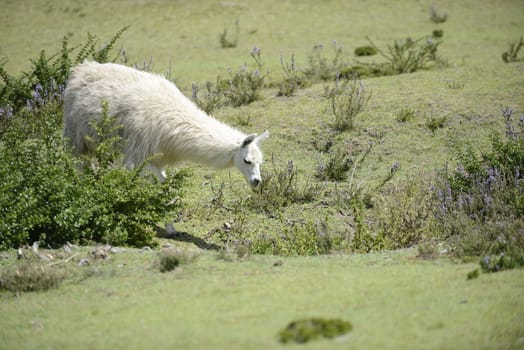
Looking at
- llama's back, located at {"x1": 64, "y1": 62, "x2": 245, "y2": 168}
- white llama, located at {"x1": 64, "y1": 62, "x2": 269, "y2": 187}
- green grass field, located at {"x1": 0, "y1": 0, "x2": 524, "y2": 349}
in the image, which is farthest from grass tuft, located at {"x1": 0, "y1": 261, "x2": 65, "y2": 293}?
llama's back, located at {"x1": 64, "y1": 62, "x2": 245, "y2": 168}

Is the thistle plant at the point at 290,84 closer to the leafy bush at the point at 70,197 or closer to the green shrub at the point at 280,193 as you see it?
the green shrub at the point at 280,193

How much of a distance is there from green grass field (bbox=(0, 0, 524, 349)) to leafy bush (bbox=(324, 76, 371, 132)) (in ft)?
0.55

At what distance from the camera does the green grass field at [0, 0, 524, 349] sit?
4.37m

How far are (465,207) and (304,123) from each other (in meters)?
4.19

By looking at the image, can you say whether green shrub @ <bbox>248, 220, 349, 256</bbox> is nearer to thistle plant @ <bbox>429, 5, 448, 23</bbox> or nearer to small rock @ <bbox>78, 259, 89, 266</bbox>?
small rock @ <bbox>78, 259, 89, 266</bbox>

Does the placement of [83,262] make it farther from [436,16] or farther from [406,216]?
[436,16]

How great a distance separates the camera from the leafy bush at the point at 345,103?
10.9 m

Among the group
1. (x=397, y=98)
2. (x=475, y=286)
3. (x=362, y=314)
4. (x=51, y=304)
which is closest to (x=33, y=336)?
(x=51, y=304)

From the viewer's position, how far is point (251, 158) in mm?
7855

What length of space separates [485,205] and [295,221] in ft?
7.11

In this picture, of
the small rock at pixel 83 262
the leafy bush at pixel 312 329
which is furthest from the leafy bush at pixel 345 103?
the leafy bush at pixel 312 329

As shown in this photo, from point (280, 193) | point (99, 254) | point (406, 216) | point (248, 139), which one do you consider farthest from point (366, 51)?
point (99, 254)

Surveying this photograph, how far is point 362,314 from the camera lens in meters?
4.50

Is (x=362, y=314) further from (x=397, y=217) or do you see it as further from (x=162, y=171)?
(x=162, y=171)
